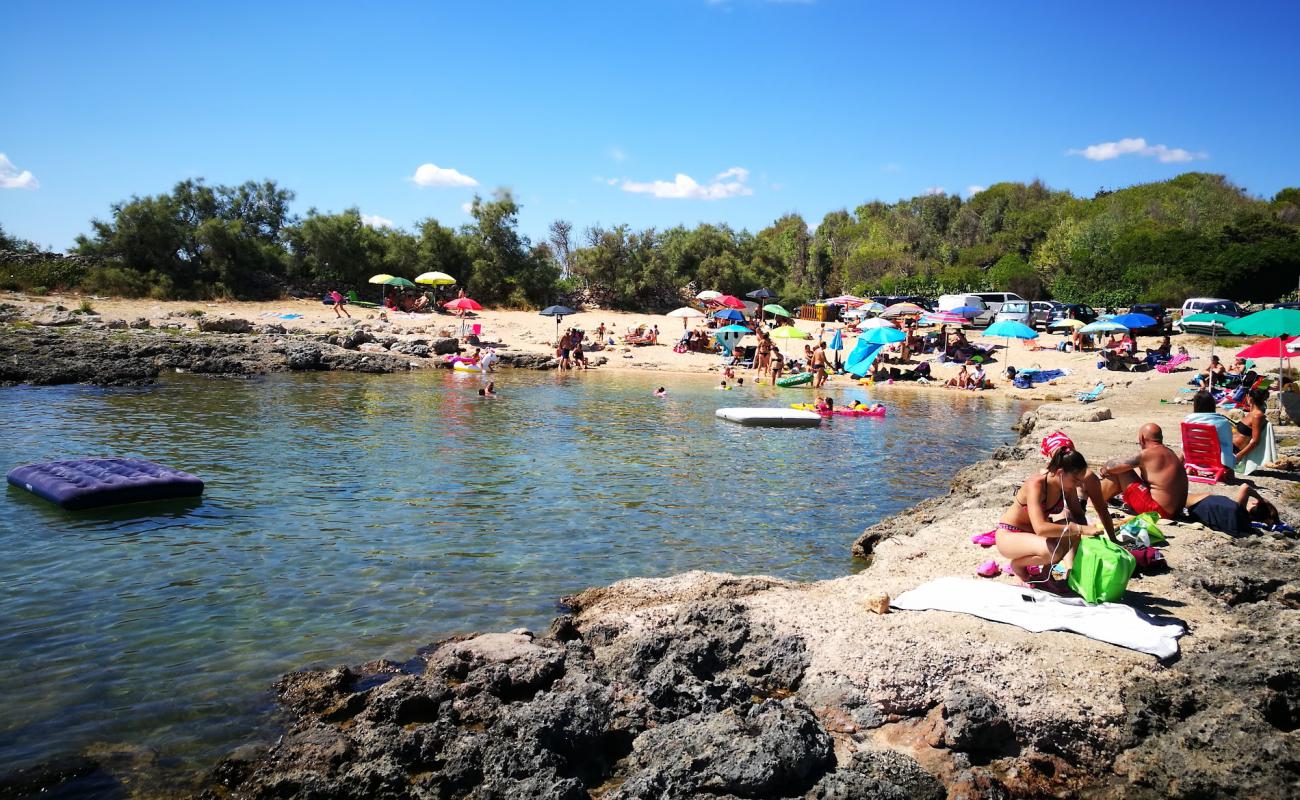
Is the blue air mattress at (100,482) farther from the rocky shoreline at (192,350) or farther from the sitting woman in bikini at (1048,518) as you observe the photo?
the rocky shoreline at (192,350)

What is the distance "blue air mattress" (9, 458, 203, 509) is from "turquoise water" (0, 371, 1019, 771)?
22 cm

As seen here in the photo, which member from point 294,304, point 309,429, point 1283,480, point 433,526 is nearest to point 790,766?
point 433,526

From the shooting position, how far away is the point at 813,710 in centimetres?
554

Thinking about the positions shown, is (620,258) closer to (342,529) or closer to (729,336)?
(729,336)

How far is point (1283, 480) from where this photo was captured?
424 inches

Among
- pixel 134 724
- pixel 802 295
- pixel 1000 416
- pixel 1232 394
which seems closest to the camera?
pixel 134 724

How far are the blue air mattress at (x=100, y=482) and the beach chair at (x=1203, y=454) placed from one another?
13.8 m

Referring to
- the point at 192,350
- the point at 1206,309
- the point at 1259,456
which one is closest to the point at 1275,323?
the point at 1259,456

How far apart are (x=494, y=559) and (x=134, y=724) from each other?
14.3 feet

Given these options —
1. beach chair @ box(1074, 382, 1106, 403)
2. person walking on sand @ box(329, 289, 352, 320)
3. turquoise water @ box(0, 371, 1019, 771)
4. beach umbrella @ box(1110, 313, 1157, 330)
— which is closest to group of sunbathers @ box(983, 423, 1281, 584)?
turquoise water @ box(0, 371, 1019, 771)

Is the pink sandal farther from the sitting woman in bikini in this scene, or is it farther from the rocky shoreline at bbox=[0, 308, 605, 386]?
the rocky shoreline at bbox=[0, 308, 605, 386]

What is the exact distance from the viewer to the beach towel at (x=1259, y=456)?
10828 millimetres

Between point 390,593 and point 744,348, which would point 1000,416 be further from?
point 390,593

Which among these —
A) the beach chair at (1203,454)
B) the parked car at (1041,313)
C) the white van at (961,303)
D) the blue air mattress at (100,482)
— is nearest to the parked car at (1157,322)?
the parked car at (1041,313)
